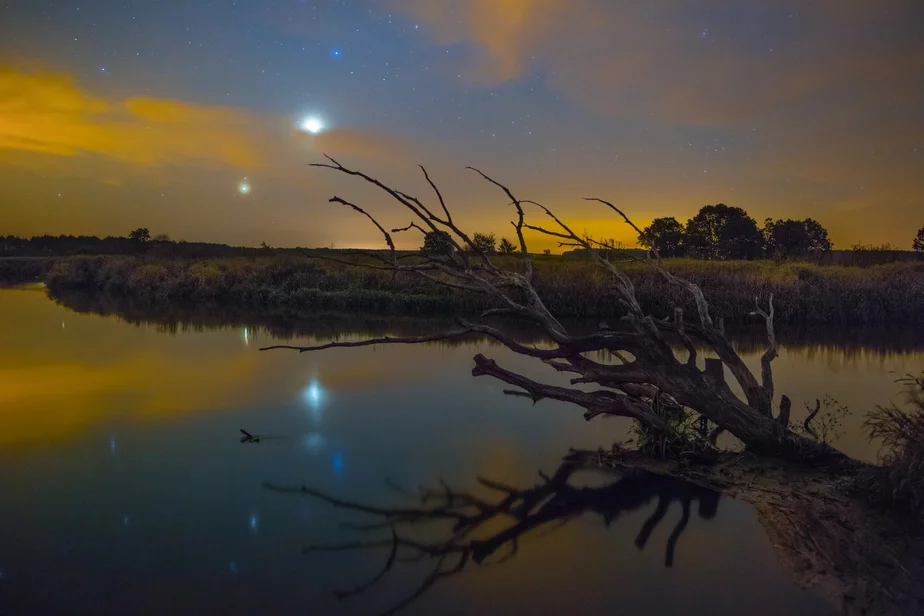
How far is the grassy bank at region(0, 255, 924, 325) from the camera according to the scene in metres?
20.3

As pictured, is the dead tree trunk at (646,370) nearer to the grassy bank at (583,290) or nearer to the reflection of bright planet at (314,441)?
the reflection of bright planet at (314,441)

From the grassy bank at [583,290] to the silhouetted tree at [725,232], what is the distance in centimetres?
2262

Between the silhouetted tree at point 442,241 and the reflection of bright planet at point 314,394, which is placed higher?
the silhouetted tree at point 442,241

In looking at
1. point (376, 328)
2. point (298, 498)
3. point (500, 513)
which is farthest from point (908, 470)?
point (376, 328)

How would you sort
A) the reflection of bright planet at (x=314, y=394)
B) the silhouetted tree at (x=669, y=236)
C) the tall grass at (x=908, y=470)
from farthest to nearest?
the silhouetted tree at (x=669, y=236) < the reflection of bright planet at (x=314, y=394) < the tall grass at (x=908, y=470)

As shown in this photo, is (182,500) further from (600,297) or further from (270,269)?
(270,269)

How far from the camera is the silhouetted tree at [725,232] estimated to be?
4803 centimetres

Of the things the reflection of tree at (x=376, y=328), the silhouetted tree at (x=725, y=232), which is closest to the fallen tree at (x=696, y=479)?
the reflection of tree at (x=376, y=328)

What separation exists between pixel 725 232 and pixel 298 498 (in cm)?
5110

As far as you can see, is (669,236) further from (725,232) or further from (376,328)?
(376,328)

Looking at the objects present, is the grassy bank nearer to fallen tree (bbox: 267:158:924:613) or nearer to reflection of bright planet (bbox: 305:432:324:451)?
reflection of bright planet (bbox: 305:432:324:451)

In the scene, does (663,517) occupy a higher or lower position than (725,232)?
lower

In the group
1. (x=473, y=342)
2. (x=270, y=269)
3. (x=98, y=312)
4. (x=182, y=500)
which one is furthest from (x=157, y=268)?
(x=182, y=500)

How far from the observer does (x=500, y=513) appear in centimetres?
528
